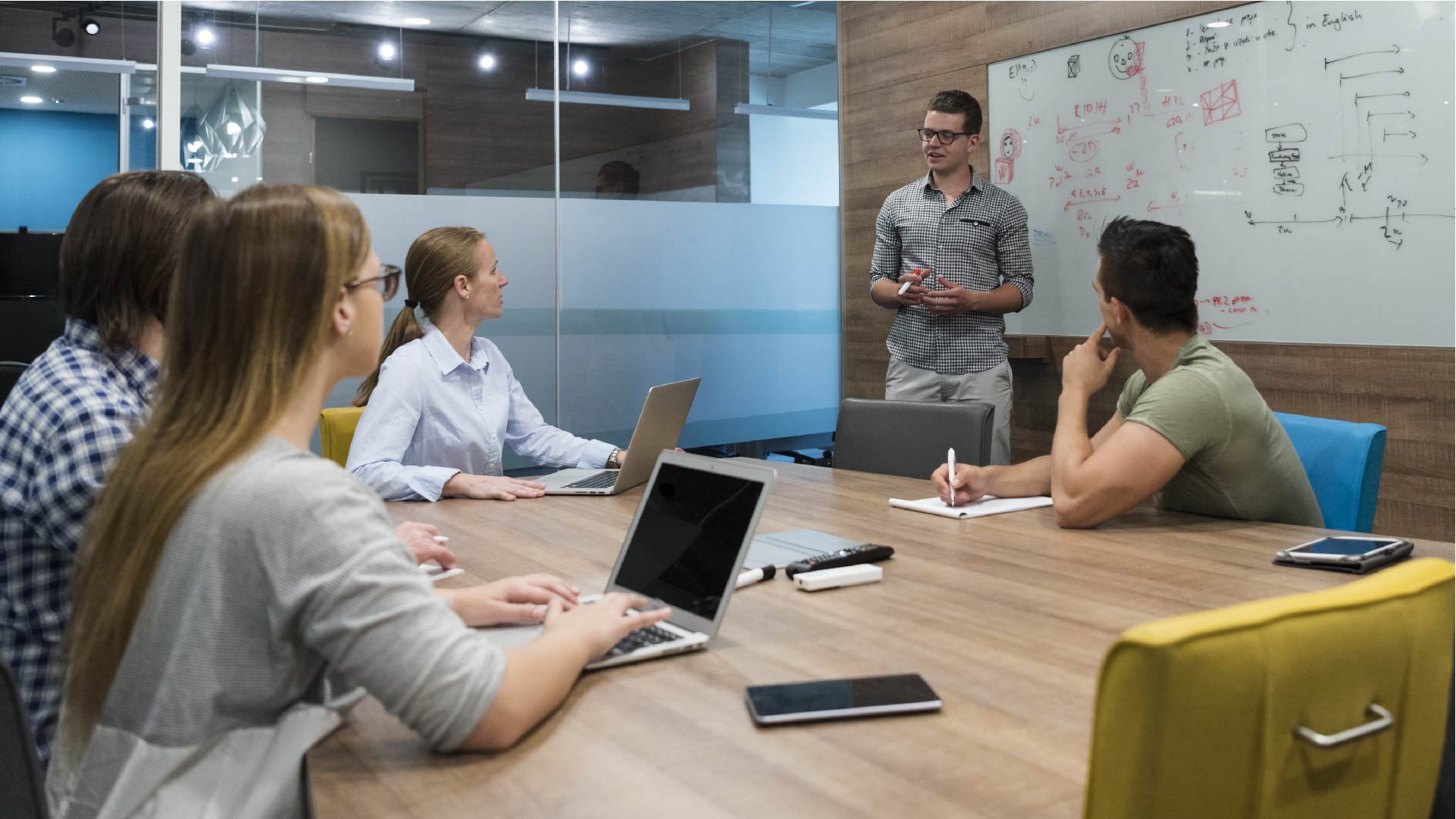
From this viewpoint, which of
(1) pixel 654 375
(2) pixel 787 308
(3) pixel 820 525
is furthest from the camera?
(2) pixel 787 308

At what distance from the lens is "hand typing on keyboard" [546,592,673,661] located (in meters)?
1.32

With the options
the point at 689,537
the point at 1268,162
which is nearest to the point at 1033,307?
the point at 1268,162

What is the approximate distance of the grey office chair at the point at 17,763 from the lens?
1084 mm

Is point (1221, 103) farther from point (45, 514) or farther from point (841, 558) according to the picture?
point (45, 514)

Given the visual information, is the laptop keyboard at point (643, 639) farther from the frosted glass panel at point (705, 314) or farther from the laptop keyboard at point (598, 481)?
the frosted glass panel at point (705, 314)

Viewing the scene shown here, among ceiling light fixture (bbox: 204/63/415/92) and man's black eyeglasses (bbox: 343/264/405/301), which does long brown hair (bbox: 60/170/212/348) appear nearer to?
man's black eyeglasses (bbox: 343/264/405/301)

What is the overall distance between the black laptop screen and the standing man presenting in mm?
2877

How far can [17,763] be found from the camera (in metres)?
1.11

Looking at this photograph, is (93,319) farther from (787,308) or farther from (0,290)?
(787,308)

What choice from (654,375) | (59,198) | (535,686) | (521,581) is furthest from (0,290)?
(535,686)

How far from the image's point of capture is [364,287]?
1.22 m

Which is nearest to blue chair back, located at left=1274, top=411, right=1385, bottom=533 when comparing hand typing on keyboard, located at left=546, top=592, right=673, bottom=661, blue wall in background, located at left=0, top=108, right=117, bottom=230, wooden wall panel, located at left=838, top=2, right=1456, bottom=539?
wooden wall panel, located at left=838, top=2, right=1456, bottom=539

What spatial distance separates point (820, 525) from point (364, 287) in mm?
1270

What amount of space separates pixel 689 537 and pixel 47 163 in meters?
6.16
